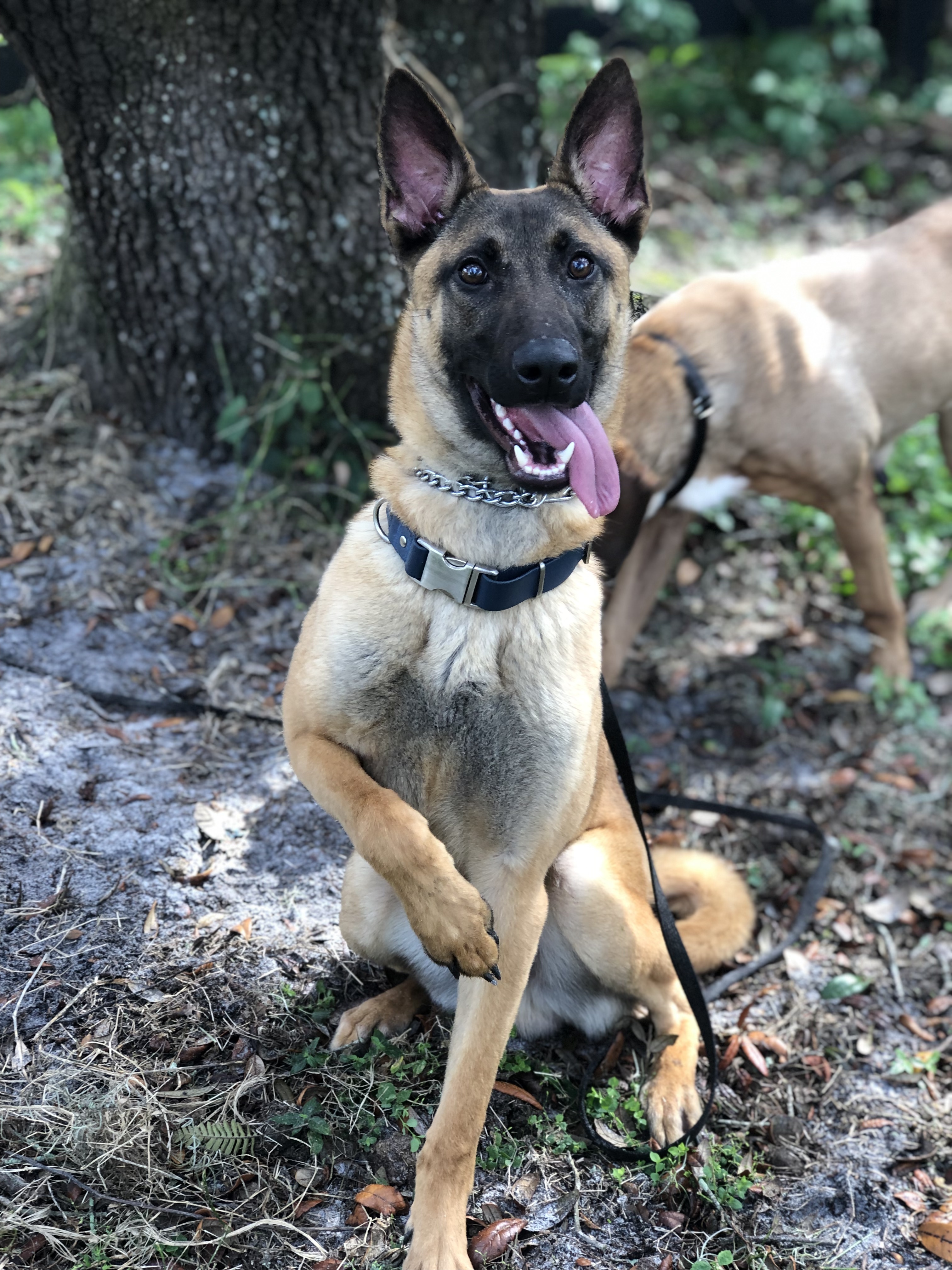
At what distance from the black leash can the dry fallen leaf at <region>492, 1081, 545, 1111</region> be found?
0.13 metres

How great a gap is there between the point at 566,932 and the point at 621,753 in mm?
549

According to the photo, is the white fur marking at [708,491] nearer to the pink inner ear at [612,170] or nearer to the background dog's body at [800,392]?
→ the background dog's body at [800,392]

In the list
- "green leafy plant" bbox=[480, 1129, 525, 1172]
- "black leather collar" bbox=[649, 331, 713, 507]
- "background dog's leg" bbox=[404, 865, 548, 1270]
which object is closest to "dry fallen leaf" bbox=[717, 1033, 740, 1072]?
"green leafy plant" bbox=[480, 1129, 525, 1172]

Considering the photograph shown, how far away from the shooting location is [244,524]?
4.50 metres

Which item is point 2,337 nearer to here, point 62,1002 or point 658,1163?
point 62,1002

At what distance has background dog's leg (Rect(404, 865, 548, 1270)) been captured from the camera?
2.45 metres

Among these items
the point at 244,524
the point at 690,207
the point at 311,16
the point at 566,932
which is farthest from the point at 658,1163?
the point at 690,207

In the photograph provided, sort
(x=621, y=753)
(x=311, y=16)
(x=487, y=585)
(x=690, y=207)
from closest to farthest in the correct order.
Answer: (x=487, y=585)
(x=621, y=753)
(x=311, y=16)
(x=690, y=207)

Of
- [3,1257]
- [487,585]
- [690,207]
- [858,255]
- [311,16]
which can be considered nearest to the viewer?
[3,1257]

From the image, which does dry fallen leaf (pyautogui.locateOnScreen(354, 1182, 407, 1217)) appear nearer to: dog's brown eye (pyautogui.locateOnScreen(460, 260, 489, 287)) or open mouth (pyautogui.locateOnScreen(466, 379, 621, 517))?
open mouth (pyautogui.locateOnScreen(466, 379, 621, 517))

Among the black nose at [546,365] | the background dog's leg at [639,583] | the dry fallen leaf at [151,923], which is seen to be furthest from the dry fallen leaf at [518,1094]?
the background dog's leg at [639,583]

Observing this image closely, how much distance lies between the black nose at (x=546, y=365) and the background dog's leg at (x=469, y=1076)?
1167mm

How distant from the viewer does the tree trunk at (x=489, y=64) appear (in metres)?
4.86

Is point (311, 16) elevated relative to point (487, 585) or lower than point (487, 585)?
elevated
